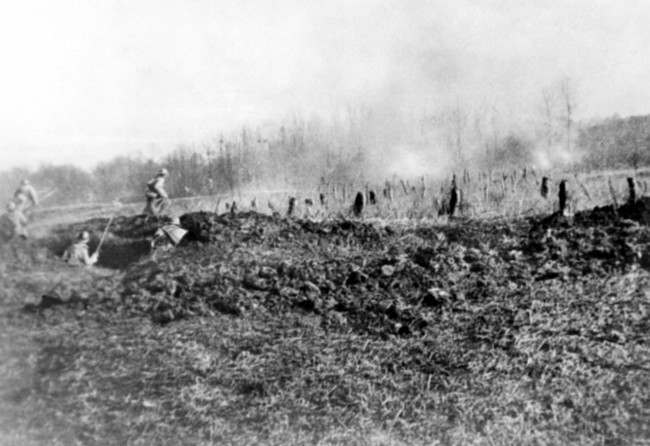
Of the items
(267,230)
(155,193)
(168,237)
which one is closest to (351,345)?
(267,230)

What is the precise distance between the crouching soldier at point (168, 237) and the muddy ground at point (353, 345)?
706mm

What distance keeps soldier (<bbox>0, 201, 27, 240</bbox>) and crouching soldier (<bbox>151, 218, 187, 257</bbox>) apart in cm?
341

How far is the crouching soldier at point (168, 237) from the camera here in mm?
8711

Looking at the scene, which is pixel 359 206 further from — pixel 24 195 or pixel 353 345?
pixel 353 345

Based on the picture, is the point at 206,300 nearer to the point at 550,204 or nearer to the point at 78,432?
the point at 78,432

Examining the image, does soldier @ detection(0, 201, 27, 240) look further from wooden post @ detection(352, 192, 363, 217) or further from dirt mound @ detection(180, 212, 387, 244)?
wooden post @ detection(352, 192, 363, 217)

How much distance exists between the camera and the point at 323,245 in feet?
27.7

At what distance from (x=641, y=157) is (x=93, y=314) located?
997 inches

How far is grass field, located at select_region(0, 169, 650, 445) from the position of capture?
4113mm

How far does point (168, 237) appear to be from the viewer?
8.84 metres

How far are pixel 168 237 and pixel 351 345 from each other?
450cm

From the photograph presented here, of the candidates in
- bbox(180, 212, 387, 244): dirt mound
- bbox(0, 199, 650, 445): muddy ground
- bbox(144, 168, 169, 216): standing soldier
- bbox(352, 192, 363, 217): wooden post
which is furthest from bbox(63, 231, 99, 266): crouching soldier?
bbox(352, 192, 363, 217): wooden post

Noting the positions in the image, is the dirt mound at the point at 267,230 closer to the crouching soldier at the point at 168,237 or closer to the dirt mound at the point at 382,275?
the crouching soldier at the point at 168,237

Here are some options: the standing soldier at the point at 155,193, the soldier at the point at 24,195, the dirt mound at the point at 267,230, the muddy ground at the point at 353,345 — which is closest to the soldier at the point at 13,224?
the soldier at the point at 24,195
